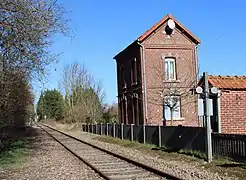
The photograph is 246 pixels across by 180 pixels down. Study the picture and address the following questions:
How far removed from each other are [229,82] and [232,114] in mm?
1555

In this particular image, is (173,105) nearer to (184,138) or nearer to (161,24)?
(161,24)

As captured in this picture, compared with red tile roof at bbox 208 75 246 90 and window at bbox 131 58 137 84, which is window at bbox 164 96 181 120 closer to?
window at bbox 131 58 137 84

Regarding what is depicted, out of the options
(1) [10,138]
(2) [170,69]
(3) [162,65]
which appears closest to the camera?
(1) [10,138]

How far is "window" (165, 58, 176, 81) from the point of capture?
1365 inches

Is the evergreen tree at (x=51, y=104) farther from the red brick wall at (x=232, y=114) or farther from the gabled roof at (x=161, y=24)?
the red brick wall at (x=232, y=114)

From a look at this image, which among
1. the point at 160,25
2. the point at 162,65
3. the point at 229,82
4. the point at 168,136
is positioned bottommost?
the point at 168,136

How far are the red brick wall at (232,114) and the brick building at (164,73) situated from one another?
1603 cm

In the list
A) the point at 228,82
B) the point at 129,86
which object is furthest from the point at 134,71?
the point at 228,82

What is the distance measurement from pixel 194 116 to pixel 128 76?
828 centimetres

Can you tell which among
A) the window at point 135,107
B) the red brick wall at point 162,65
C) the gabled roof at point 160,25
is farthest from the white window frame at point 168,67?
the window at point 135,107

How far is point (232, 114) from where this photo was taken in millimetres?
16203

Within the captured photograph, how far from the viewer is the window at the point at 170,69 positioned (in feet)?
114

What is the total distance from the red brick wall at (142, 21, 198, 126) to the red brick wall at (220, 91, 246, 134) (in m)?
17.1

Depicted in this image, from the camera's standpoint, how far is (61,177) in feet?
40.3
